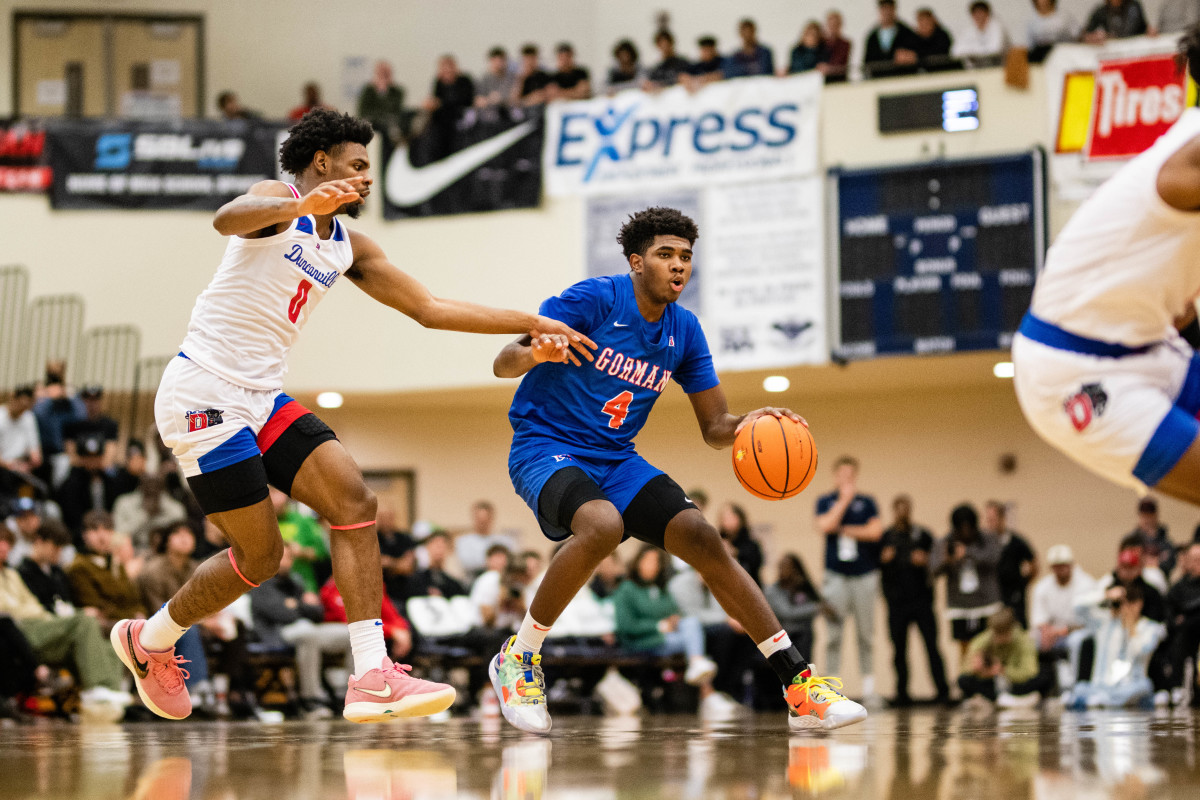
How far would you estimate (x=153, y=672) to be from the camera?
512 cm

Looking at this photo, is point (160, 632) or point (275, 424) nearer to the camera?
point (275, 424)

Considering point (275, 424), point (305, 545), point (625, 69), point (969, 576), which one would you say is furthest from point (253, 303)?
point (625, 69)

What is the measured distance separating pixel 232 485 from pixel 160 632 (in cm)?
75

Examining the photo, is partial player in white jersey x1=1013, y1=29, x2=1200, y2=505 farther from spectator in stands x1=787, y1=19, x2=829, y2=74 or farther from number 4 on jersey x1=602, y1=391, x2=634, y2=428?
spectator in stands x1=787, y1=19, x2=829, y2=74

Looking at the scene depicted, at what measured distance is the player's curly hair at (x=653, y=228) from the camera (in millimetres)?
5344

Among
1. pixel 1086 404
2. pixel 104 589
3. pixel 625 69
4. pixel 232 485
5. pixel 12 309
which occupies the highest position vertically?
pixel 625 69

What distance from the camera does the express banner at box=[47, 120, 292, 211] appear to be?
15094mm

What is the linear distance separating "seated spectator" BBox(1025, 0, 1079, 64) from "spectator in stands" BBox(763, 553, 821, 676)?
5571 millimetres

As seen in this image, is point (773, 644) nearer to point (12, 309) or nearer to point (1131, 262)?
point (1131, 262)

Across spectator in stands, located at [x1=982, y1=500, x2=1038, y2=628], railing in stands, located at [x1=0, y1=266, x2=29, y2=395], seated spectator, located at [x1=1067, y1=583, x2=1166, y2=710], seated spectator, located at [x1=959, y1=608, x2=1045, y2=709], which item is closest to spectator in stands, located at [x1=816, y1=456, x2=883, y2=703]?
seated spectator, located at [x1=959, y1=608, x2=1045, y2=709]

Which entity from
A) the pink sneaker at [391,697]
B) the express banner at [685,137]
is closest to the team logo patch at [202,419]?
the pink sneaker at [391,697]

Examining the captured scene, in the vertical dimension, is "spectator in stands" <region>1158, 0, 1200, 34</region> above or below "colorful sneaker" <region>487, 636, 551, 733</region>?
above

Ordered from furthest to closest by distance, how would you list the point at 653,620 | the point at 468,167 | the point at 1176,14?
the point at 468,167 → the point at 1176,14 → the point at 653,620

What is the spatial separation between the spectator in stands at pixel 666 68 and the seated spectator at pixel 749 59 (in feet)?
1.65
